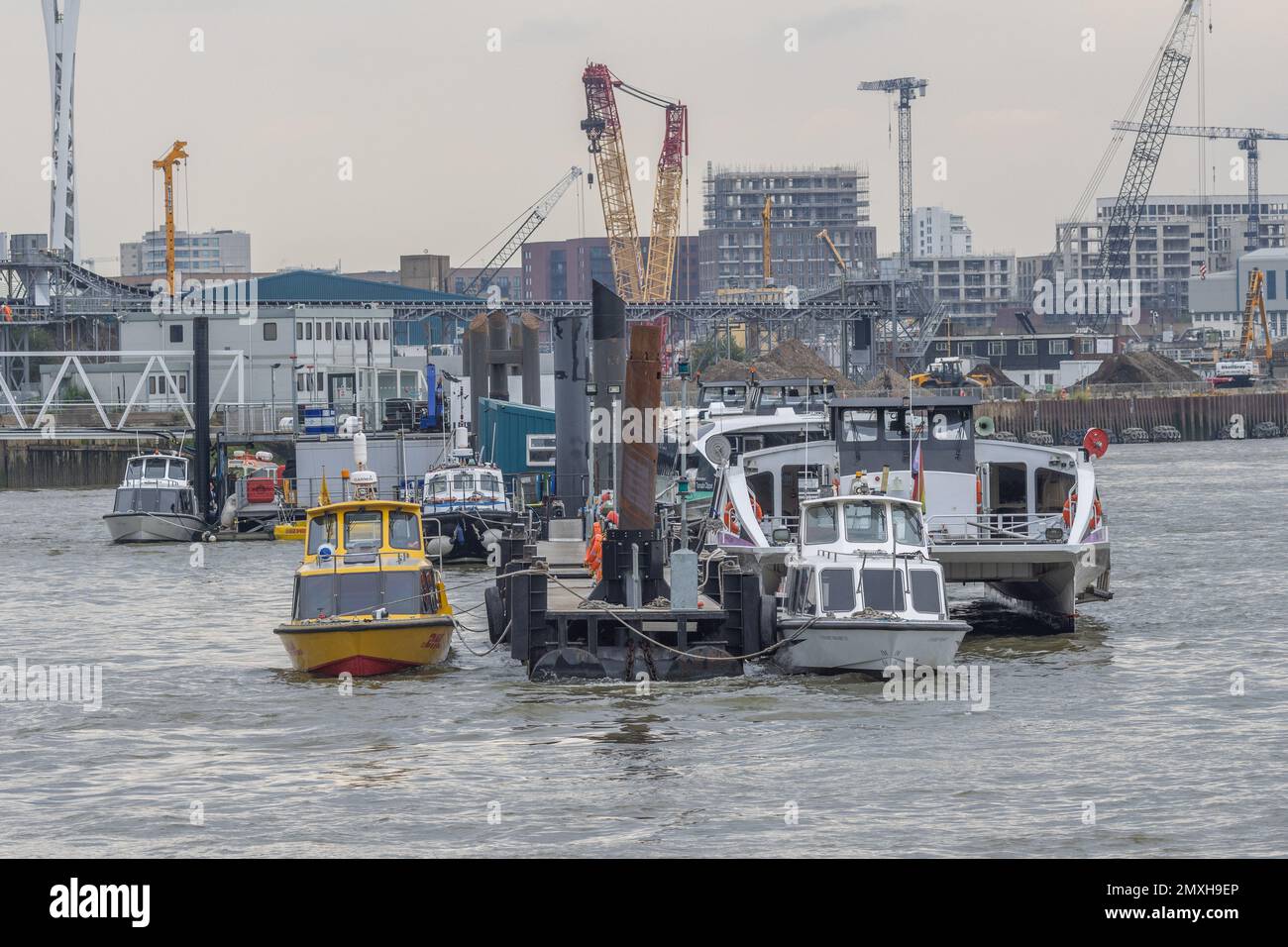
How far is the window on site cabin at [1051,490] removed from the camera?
33625mm

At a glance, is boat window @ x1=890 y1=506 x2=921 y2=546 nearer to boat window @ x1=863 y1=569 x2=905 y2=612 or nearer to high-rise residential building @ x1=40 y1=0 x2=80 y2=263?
boat window @ x1=863 y1=569 x2=905 y2=612

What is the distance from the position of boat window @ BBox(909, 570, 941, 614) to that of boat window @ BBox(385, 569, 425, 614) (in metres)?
7.56

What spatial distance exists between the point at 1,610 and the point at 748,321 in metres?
121

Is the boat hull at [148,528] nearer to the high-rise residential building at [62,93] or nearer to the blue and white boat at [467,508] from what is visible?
the blue and white boat at [467,508]

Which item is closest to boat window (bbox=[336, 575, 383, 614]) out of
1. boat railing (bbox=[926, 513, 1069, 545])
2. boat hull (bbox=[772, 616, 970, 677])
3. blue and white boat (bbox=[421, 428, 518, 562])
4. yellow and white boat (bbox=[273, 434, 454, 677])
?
yellow and white boat (bbox=[273, 434, 454, 677])

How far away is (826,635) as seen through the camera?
26.2 metres

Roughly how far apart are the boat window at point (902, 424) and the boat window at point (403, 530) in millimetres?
9272

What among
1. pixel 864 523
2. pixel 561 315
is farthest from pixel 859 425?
pixel 561 315

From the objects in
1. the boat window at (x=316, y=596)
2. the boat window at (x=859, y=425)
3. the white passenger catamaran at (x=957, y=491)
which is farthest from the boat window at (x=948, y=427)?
the boat window at (x=316, y=596)

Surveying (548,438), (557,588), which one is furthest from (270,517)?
(557,588)

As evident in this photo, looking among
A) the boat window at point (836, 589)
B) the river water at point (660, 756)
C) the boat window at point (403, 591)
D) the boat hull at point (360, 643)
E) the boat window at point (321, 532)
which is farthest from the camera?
the boat window at point (321, 532)

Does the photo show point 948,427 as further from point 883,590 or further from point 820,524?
point 883,590
